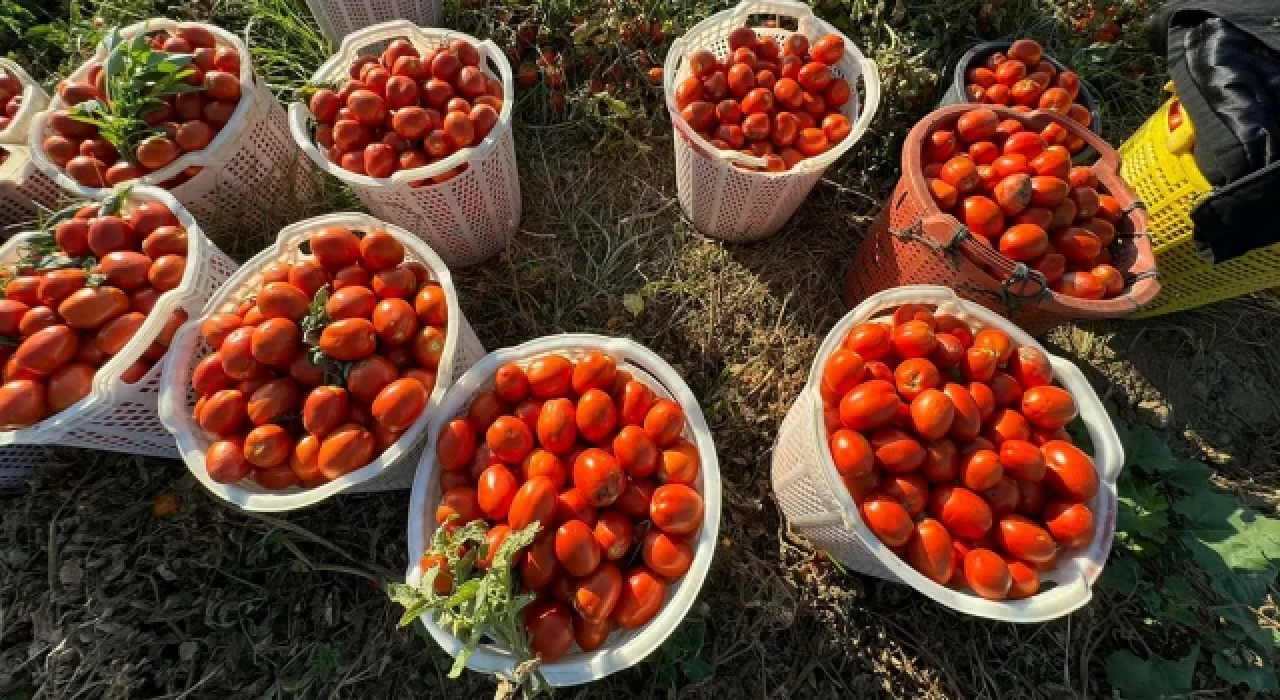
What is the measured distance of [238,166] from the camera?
9.10 ft

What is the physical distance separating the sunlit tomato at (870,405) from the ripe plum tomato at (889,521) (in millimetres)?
230

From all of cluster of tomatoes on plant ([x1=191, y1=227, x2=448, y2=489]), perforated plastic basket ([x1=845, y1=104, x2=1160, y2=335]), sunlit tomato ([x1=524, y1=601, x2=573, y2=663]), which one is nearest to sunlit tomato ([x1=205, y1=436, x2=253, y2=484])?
cluster of tomatoes on plant ([x1=191, y1=227, x2=448, y2=489])

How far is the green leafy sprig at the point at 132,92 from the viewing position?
2.51 meters

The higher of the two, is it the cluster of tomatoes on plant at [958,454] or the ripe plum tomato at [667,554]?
A: the cluster of tomatoes on plant at [958,454]

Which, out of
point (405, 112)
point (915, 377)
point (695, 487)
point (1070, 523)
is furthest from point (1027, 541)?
point (405, 112)

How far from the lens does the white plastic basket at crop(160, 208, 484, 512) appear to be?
6.31 feet

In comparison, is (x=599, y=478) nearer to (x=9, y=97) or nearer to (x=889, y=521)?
(x=889, y=521)

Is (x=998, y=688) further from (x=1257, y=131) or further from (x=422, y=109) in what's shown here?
(x=422, y=109)

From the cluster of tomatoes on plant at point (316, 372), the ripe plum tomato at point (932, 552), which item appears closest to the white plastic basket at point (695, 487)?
the cluster of tomatoes on plant at point (316, 372)

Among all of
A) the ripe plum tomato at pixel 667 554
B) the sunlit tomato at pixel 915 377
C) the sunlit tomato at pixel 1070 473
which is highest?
the sunlit tomato at pixel 915 377

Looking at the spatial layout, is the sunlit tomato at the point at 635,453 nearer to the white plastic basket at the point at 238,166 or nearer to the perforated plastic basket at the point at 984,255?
the perforated plastic basket at the point at 984,255

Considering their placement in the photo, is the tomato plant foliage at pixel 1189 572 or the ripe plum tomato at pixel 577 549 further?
the tomato plant foliage at pixel 1189 572

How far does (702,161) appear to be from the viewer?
2756mm

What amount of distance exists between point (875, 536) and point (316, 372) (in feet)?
5.78
